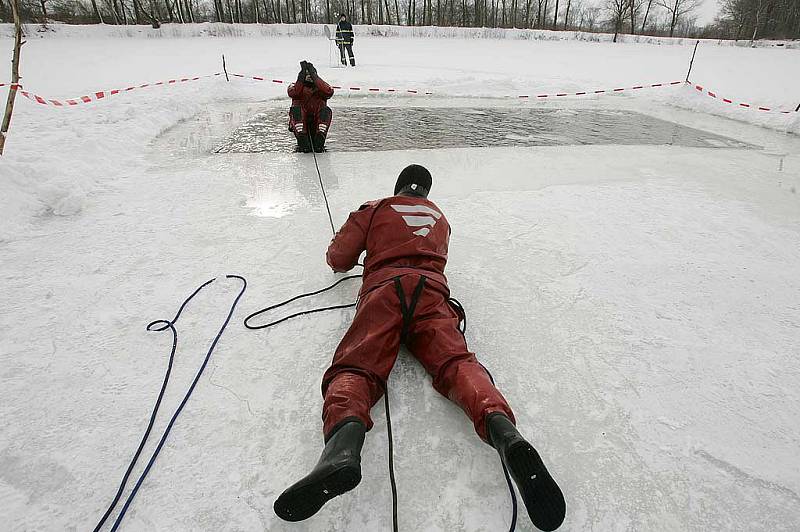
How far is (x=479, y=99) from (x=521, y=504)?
36.1ft

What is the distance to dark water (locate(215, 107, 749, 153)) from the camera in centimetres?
636

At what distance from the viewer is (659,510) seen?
4.99 feet

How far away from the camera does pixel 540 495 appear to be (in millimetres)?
1336

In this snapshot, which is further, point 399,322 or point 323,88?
point 323,88

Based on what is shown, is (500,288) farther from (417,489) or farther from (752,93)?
(752,93)

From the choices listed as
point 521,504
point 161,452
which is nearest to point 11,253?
point 161,452

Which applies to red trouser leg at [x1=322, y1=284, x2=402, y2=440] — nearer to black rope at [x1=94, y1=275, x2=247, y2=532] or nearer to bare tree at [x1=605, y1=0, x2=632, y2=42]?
black rope at [x1=94, y1=275, x2=247, y2=532]

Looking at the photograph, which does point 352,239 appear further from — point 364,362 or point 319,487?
point 319,487

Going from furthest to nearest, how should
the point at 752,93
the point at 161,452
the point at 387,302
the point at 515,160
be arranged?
the point at 752,93
the point at 515,160
the point at 387,302
the point at 161,452

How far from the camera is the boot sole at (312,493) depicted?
4.21 feet

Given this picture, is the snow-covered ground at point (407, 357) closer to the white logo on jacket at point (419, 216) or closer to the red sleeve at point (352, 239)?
the red sleeve at point (352, 239)

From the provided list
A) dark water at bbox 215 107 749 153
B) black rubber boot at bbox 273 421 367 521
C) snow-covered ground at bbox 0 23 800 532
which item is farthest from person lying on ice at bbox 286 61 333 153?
black rubber boot at bbox 273 421 367 521

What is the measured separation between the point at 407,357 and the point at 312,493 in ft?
3.19

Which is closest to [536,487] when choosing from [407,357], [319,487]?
[319,487]
